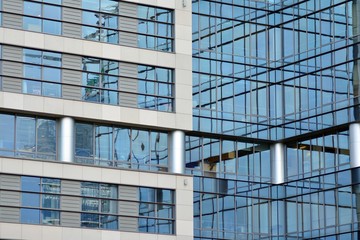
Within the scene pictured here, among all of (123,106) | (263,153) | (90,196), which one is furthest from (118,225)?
(263,153)

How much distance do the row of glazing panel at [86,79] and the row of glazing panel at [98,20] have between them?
105 centimetres

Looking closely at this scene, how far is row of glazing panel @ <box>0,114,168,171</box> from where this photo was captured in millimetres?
54156

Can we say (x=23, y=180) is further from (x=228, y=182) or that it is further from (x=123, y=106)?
(x=228, y=182)

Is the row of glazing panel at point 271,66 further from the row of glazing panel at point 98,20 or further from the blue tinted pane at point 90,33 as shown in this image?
the blue tinted pane at point 90,33

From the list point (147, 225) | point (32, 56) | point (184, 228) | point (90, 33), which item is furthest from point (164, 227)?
point (32, 56)

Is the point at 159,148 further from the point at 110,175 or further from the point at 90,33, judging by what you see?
the point at 90,33

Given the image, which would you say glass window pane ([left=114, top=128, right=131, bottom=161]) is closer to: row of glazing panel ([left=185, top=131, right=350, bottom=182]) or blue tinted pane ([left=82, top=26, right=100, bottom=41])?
row of glazing panel ([left=185, top=131, right=350, bottom=182])

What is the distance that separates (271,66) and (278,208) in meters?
6.75

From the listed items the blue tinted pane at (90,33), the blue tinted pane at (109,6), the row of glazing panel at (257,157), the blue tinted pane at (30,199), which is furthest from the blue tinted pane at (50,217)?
the blue tinted pane at (109,6)

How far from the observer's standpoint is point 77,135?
5569 cm

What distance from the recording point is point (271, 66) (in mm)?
62031

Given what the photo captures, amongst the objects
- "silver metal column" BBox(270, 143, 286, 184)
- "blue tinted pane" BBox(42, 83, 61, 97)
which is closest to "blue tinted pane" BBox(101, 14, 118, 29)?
"blue tinted pane" BBox(42, 83, 61, 97)

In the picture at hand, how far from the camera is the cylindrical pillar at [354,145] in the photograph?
187 feet

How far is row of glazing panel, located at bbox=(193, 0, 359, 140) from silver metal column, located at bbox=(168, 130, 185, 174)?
1655mm
